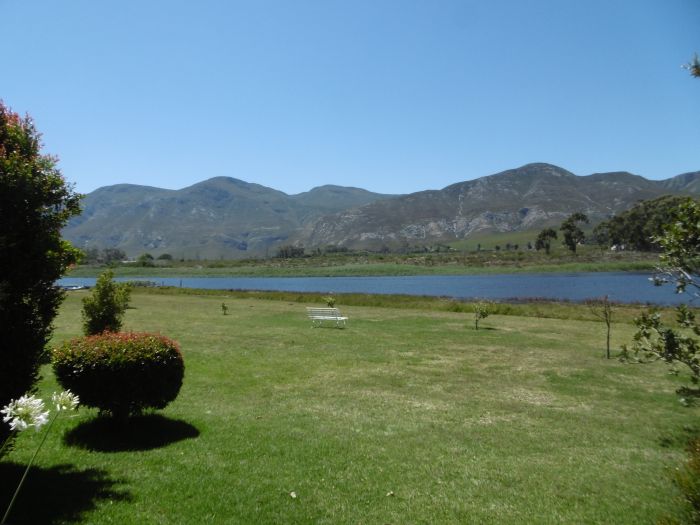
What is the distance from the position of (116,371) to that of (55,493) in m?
2.06

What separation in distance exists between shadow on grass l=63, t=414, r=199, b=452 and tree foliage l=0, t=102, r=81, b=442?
2.34 metres

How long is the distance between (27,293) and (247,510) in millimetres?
4124

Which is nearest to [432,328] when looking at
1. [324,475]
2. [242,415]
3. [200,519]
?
[242,415]

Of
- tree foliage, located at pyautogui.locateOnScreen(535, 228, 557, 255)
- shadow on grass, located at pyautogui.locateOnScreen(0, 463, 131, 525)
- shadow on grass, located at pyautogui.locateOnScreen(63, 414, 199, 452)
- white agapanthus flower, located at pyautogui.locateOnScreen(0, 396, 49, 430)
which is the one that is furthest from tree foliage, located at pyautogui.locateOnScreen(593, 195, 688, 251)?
white agapanthus flower, located at pyautogui.locateOnScreen(0, 396, 49, 430)

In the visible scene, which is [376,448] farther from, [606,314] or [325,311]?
[325,311]

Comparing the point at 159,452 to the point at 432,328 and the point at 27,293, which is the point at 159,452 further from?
the point at 432,328

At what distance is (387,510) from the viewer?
5.98m

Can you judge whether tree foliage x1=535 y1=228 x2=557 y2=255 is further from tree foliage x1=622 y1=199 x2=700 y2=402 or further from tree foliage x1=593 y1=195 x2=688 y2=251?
tree foliage x1=622 y1=199 x2=700 y2=402

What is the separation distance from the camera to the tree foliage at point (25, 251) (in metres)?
5.66

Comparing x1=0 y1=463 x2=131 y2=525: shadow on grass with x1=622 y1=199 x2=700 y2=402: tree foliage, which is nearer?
x1=0 y1=463 x2=131 y2=525: shadow on grass

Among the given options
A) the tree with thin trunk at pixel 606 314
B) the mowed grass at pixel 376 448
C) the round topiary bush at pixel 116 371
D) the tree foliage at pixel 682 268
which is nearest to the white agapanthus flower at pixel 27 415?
the mowed grass at pixel 376 448

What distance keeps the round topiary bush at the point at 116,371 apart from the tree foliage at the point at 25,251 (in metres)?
1.53

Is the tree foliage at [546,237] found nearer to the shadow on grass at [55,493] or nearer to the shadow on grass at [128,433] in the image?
the shadow on grass at [128,433]

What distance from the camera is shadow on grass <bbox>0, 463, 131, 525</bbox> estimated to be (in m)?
5.38
